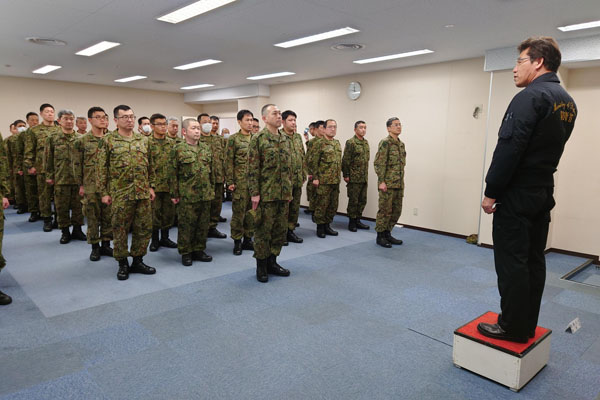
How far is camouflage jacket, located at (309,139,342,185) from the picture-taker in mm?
6070

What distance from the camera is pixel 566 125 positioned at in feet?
7.03

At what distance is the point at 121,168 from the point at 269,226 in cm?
153

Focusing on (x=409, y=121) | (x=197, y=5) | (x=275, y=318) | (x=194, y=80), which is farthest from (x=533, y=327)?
(x=194, y=80)

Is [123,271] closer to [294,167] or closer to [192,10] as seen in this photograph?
[294,167]

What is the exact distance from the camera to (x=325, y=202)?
6.03m

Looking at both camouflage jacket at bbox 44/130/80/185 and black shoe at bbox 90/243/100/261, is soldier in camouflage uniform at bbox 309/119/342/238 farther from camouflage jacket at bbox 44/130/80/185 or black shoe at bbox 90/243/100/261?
camouflage jacket at bbox 44/130/80/185

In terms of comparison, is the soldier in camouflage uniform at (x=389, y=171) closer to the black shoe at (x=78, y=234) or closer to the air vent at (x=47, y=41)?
the black shoe at (x=78, y=234)

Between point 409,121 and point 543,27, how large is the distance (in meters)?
2.74

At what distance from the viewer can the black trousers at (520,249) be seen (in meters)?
2.13

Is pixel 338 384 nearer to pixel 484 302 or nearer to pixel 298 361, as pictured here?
pixel 298 361

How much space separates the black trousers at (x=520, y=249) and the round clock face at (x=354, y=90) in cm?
576

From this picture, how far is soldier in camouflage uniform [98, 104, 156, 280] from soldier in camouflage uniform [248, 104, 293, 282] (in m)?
1.09

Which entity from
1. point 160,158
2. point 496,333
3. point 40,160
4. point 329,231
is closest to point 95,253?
point 160,158

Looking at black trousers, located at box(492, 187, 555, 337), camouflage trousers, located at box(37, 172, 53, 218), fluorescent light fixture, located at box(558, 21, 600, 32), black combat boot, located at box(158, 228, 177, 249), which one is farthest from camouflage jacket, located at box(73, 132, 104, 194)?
fluorescent light fixture, located at box(558, 21, 600, 32)
